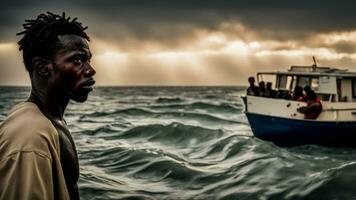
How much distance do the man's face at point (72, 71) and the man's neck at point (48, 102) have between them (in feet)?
0.12

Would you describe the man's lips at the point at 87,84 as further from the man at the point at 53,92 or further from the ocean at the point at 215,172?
the ocean at the point at 215,172

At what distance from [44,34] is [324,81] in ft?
63.2

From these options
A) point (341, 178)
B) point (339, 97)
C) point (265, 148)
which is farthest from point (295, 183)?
point (339, 97)

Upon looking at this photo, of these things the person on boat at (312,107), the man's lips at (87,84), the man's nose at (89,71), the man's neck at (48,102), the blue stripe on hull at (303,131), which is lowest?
the blue stripe on hull at (303,131)

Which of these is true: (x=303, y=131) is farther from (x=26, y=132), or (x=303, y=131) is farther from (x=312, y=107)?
(x=26, y=132)

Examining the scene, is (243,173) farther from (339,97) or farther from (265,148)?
(339,97)

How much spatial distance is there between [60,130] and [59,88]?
169 millimetres

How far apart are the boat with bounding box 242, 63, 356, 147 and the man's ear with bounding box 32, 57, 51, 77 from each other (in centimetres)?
1870

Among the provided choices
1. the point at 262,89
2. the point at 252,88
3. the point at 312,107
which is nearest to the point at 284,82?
the point at 262,89

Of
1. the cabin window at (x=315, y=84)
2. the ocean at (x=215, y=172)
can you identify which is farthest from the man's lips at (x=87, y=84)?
the cabin window at (x=315, y=84)

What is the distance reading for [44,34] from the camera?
220cm

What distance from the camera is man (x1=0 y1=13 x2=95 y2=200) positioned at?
1850mm

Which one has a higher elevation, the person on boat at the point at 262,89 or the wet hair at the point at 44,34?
the wet hair at the point at 44,34

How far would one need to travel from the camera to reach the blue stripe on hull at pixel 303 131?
66.3ft
